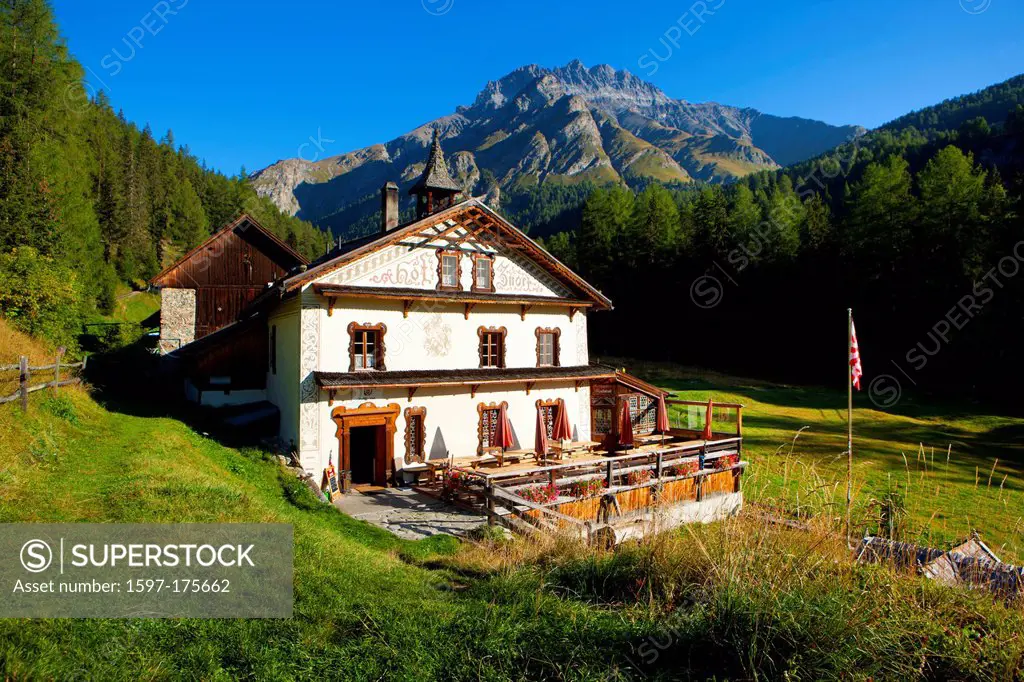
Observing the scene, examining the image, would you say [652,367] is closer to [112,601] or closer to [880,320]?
[880,320]

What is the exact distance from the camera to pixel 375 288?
1838 cm

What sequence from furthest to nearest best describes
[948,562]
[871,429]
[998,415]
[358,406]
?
[998,415] → [871,429] → [358,406] → [948,562]

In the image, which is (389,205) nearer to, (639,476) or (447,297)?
(447,297)

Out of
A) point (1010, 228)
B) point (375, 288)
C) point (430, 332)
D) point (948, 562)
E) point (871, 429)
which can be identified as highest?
point (1010, 228)

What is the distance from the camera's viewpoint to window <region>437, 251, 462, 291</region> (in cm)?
1980

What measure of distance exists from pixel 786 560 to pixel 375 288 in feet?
48.9

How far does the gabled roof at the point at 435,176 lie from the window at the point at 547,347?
6.91m

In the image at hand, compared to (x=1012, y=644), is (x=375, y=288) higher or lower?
higher

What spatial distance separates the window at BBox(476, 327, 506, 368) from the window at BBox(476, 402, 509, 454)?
1617mm

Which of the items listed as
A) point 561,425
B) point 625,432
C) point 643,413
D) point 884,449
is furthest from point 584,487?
point 884,449

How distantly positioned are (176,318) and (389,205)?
18699mm

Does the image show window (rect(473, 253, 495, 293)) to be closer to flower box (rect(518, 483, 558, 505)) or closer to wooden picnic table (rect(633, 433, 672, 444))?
wooden picnic table (rect(633, 433, 672, 444))

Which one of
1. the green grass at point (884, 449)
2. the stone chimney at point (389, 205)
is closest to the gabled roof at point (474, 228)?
the stone chimney at point (389, 205)

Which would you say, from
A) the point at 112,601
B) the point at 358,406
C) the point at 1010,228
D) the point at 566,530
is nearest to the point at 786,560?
the point at 566,530
